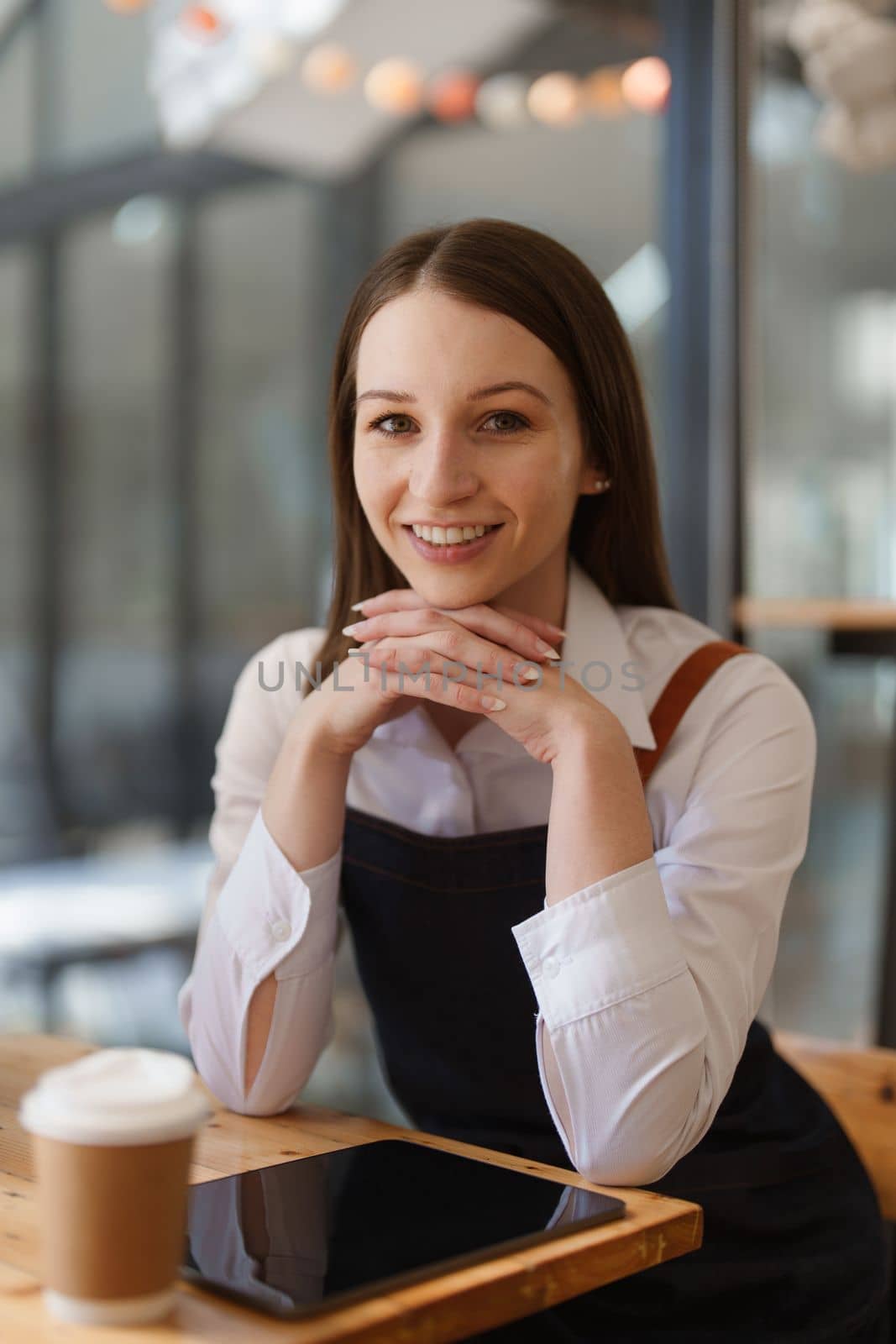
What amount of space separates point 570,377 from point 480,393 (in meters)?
0.12

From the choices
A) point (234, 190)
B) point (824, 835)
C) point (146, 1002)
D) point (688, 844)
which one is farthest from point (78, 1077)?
point (824, 835)

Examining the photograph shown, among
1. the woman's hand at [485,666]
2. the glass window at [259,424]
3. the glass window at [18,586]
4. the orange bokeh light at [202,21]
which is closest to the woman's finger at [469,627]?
the woman's hand at [485,666]

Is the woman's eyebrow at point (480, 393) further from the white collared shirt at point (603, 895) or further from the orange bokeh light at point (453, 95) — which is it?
the orange bokeh light at point (453, 95)

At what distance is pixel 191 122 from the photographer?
309 centimetres

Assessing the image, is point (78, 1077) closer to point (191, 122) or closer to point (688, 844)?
point (688, 844)

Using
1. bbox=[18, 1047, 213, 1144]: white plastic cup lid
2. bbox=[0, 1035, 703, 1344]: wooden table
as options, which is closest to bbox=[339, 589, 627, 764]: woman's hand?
bbox=[0, 1035, 703, 1344]: wooden table

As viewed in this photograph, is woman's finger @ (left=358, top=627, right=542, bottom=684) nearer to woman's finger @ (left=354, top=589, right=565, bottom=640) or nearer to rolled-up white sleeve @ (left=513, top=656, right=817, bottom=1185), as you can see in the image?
woman's finger @ (left=354, top=589, right=565, bottom=640)

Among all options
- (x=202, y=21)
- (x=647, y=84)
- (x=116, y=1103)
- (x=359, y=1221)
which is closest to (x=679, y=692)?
(x=359, y=1221)

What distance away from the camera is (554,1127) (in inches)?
53.1

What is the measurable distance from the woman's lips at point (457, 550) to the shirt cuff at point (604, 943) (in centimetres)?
35

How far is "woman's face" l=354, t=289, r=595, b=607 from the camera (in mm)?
1282

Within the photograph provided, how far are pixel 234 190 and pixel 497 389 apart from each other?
2098 mm

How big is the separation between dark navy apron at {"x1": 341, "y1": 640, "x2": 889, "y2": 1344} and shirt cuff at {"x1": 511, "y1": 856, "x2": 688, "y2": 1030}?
0.20 metres

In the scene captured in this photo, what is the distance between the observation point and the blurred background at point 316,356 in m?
2.94
